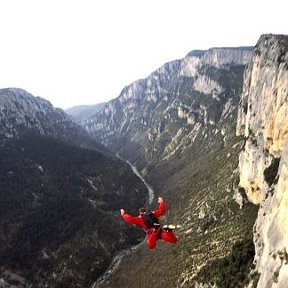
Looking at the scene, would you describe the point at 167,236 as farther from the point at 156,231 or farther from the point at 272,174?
the point at 272,174

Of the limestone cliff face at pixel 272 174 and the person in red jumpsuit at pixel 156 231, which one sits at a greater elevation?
the person in red jumpsuit at pixel 156 231

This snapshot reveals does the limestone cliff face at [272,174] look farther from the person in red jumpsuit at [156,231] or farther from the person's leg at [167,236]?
the person in red jumpsuit at [156,231]

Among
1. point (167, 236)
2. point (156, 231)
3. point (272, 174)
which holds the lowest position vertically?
point (272, 174)

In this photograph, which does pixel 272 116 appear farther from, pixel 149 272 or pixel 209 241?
pixel 149 272

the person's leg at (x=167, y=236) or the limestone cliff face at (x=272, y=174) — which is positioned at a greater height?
the person's leg at (x=167, y=236)

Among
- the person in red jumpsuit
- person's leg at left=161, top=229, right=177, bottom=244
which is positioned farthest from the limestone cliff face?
the person in red jumpsuit

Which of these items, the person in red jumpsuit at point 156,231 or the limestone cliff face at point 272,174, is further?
the limestone cliff face at point 272,174

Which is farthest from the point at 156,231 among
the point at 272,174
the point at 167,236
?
the point at 272,174

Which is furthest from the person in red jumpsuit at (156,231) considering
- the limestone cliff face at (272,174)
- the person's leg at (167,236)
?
the limestone cliff face at (272,174)
